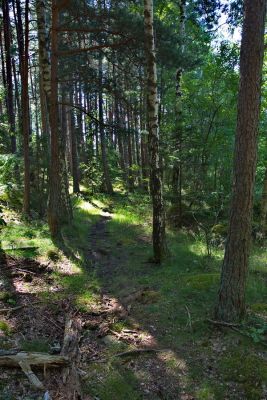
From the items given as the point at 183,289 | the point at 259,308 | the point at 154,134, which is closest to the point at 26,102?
the point at 154,134

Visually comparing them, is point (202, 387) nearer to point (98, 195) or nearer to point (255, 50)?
point (255, 50)

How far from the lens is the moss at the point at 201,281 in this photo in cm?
681

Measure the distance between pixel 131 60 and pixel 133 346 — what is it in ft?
24.2

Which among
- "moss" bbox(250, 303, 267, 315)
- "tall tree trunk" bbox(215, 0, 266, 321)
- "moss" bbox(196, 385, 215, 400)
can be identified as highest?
"tall tree trunk" bbox(215, 0, 266, 321)

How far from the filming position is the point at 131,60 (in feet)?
31.3

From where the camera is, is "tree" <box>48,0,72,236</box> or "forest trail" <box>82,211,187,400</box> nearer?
"forest trail" <box>82,211,187,400</box>

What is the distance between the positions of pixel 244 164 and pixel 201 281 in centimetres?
301

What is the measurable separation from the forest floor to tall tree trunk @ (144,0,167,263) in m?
0.58

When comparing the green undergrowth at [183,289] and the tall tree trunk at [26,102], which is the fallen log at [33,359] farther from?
the tall tree trunk at [26,102]

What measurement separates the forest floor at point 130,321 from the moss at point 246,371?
→ 0.01 metres

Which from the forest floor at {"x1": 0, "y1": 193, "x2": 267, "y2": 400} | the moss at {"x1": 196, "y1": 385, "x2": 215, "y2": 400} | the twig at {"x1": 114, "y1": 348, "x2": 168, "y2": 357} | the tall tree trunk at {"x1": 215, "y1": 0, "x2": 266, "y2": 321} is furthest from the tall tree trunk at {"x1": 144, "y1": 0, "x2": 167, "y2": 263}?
the moss at {"x1": 196, "y1": 385, "x2": 215, "y2": 400}

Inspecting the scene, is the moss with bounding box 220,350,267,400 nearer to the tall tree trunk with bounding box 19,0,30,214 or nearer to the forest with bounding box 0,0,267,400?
the forest with bounding box 0,0,267,400

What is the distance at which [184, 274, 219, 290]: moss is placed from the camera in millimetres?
6812

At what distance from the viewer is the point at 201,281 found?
705 centimetres
